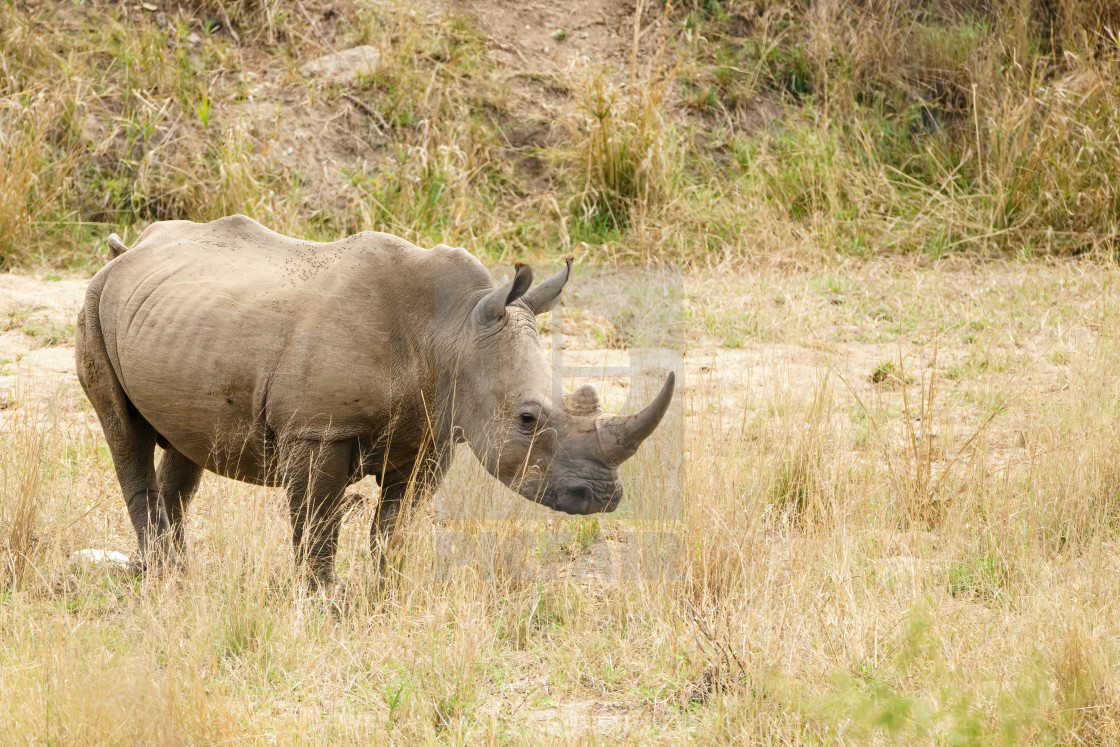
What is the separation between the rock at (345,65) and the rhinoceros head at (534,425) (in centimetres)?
710

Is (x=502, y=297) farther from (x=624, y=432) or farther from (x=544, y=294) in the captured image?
(x=624, y=432)

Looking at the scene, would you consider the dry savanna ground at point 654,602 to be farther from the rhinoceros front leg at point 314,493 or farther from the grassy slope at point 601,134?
the grassy slope at point 601,134

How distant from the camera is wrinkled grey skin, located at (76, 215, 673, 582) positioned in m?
4.10

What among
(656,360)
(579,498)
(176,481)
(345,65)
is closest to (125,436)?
(176,481)

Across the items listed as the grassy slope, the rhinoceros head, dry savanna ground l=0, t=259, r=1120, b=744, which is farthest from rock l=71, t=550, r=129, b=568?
the grassy slope

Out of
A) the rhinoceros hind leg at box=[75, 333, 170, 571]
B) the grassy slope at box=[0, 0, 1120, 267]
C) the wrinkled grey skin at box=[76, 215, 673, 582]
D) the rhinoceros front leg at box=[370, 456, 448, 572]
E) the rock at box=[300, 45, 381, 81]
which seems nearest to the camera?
the wrinkled grey skin at box=[76, 215, 673, 582]

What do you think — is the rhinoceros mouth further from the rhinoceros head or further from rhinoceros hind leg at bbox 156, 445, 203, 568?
rhinoceros hind leg at bbox 156, 445, 203, 568

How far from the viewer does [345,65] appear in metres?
10.8

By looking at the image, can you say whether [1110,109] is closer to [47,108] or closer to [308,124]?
[308,124]

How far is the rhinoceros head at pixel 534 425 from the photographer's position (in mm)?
4035

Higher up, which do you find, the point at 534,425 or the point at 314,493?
the point at 534,425

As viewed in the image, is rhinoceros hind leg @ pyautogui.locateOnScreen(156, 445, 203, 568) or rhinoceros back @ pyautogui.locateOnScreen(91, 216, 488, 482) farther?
rhinoceros hind leg @ pyautogui.locateOnScreen(156, 445, 203, 568)

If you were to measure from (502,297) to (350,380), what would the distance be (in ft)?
1.99

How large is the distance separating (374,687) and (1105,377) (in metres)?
4.26
